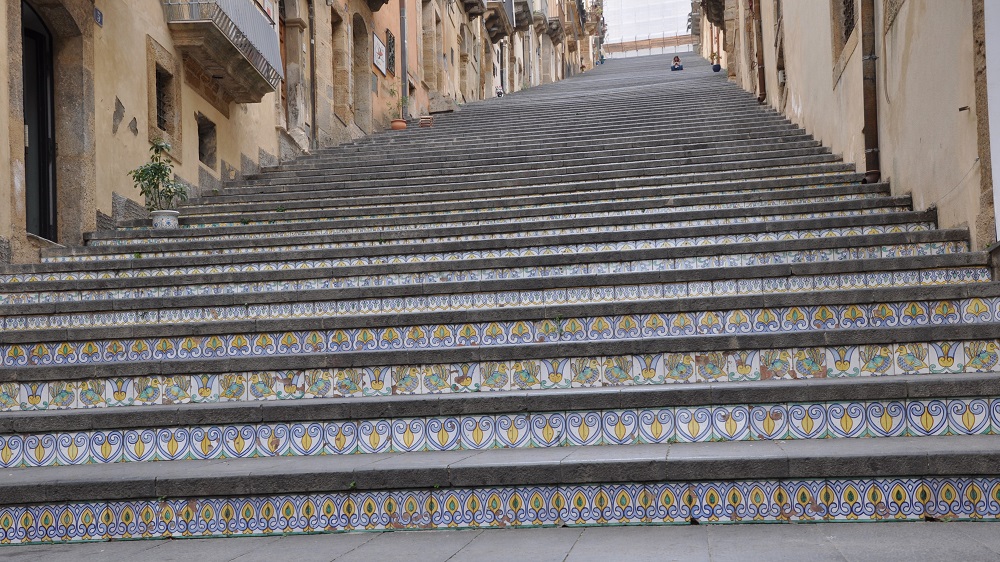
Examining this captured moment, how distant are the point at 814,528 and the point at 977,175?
2.82 metres

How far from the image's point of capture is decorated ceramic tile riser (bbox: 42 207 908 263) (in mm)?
7347

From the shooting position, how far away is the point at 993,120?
5137 mm

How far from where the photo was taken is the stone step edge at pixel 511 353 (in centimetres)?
450

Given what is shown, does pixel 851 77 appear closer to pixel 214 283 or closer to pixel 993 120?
pixel 993 120

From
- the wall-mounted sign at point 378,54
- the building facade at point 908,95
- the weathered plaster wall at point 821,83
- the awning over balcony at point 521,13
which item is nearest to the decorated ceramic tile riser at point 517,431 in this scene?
the building facade at point 908,95

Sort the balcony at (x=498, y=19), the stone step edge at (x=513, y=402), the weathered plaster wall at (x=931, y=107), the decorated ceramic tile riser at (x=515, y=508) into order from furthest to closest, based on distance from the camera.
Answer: the balcony at (x=498, y=19) → the weathered plaster wall at (x=931, y=107) → the stone step edge at (x=513, y=402) → the decorated ceramic tile riser at (x=515, y=508)

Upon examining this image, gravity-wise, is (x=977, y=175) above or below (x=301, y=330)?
above

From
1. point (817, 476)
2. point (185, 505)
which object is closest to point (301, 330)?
point (185, 505)

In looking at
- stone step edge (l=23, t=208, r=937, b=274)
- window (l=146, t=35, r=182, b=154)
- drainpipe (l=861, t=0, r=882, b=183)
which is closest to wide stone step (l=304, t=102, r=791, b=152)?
window (l=146, t=35, r=182, b=154)

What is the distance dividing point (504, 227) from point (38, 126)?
4.60 m

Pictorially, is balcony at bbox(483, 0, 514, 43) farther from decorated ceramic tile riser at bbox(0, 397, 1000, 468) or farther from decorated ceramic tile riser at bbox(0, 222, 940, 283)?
decorated ceramic tile riser at bbox(0, 397, 1000, 468)

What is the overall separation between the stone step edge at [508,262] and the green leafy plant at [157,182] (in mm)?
2617

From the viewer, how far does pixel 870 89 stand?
7.82 meters

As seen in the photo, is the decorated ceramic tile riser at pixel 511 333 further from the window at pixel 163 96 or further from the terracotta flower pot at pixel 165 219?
the window at pixel 163 96
